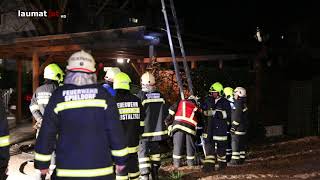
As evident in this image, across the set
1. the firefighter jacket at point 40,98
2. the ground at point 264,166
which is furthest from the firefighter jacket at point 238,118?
the firefighter jacket at point 40,98

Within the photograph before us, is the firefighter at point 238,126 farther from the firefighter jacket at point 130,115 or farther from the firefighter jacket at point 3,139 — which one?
the firefighter jacket at point 3,139

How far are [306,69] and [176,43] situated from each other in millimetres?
10350

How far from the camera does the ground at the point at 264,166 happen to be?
9369mm

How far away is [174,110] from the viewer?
33.1 feet

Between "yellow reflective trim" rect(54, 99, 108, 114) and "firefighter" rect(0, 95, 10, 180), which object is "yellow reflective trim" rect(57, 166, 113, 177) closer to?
"yellow reflective trim" rect(54, 99, 108, 114)

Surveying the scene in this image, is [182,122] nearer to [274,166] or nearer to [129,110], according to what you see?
[274,166]

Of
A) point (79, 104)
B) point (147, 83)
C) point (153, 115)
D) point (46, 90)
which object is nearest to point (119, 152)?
point (79, 104)

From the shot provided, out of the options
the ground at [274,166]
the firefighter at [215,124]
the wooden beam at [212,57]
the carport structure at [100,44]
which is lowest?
the ground at [274,166]

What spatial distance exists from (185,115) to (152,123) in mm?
1566

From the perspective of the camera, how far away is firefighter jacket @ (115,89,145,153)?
6934 mm

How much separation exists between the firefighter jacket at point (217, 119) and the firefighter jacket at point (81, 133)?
538cm

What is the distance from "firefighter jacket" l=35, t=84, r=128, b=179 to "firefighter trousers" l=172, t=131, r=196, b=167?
5.52 metres

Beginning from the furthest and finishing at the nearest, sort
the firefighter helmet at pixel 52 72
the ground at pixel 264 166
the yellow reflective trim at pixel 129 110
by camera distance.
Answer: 1. the ground at pixel 264 166
2. the firefighter helmet at pixel 52 72
3. the yellow reflective trim at pixel 129 110

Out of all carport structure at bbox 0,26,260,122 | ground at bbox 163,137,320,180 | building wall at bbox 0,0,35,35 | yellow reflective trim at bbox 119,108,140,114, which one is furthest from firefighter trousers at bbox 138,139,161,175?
building wall at bbox 0,0,35,35
